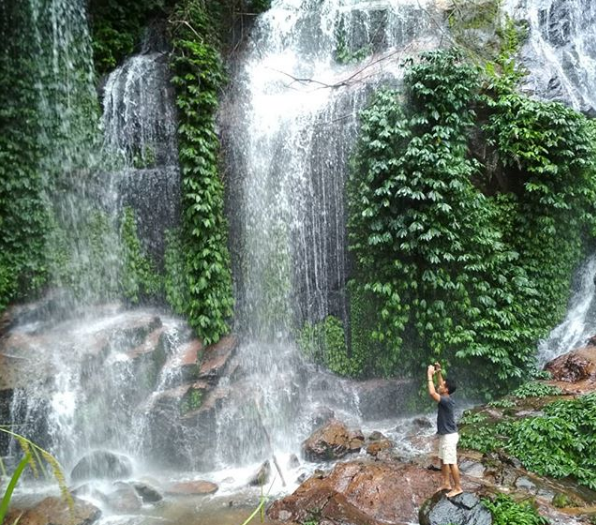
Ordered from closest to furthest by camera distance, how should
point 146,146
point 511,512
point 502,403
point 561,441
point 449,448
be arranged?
point 511,512 < point 449,448 < point 561,441 < point 502,403 < point 146,146

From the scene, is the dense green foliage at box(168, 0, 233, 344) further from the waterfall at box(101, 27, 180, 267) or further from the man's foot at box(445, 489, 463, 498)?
the man's foot at box(445, 489, 463, 498)

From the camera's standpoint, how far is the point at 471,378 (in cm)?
904

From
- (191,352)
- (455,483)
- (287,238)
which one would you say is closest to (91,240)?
(191,352)

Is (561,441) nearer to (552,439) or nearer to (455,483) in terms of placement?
(552,439)

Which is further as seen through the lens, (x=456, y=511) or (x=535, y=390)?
(x=535, y=390)

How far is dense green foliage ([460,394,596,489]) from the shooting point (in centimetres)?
645

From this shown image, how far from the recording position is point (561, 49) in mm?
11016

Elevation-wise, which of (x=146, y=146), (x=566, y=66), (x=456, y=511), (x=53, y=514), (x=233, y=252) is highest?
(x=566, y=66)

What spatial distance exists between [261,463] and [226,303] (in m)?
2.97

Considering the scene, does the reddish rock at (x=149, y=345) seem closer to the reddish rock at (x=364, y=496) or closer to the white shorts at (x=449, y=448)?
the reddish rock at (x=364, y=496)

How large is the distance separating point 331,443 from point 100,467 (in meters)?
3.68

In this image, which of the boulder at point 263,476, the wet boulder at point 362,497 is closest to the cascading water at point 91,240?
the boulder at point 263,476

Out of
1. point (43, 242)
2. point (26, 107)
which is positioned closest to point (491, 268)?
point (43, 242)

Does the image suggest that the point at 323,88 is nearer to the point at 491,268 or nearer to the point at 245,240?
the point at 245,240
